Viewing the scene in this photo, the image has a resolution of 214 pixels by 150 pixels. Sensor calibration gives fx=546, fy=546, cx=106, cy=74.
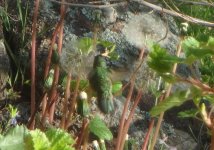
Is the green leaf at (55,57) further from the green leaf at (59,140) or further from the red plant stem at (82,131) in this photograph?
the green leaf at (59,140)

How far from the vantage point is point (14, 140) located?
1.38 meters

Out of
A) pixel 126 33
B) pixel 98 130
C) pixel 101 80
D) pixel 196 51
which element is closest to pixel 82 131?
pixel 98 130

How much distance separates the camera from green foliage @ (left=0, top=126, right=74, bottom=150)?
4.25 ft

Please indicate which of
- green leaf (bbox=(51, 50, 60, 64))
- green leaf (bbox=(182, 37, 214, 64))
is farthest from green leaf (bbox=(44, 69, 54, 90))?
green leaf (bbox=(182, 37, 214, 64))

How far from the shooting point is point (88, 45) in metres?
1.97

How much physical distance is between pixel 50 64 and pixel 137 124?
572 millimetres

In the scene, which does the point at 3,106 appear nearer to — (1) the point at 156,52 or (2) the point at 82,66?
(2) the point at 82,66

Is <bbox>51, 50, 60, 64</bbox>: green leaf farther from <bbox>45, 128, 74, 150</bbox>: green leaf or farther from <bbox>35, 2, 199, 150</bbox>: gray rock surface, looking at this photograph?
<bbox>45, 128, 74, 150</bbox>: green leaf

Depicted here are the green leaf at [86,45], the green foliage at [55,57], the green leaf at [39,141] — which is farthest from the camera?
the green foliage at [55,57]

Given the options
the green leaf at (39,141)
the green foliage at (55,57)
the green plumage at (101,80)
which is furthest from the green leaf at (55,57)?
the green leaf at (39,141)

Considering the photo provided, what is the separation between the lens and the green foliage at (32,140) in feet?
4.25

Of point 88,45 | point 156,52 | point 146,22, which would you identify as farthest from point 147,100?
point 156,52

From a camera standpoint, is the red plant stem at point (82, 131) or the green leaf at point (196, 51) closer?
the green leaf at point (196, 51)

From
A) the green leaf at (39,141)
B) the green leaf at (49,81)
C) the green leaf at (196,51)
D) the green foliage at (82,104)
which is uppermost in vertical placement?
the green leaf at (196,51)
